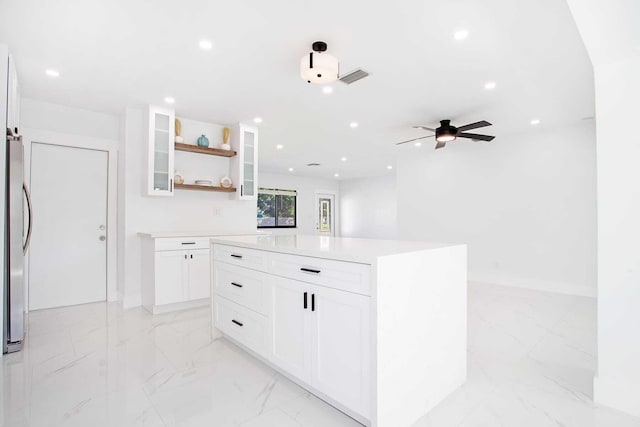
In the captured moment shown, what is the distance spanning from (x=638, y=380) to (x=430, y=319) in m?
1.12

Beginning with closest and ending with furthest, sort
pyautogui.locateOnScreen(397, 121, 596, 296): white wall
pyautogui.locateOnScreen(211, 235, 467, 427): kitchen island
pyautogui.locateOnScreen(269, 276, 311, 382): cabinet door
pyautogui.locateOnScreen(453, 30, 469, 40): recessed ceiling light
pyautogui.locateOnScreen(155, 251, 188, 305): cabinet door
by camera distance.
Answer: pyautogui.locateOnScreen(211, 235, 467, 427): kitchen island < pyautogui.locateOnScreen(269, 276, 311, 382): cabinet door < pyautogui.locateOnScreen(453, 30, 469, 40): recessed ceiling light < pyautogui.locateOnScreen(155, 251, 188, 305): cabinet door < pyautogui.locateOnScreen(397, 121, 596, 296): white wall

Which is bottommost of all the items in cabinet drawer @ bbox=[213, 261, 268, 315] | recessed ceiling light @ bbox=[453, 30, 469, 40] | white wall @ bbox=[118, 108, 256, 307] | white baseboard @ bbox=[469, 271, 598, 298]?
white baseboard @ bbox=[469, 271, 598, 298]

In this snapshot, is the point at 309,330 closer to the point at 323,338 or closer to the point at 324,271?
the point at 323,338

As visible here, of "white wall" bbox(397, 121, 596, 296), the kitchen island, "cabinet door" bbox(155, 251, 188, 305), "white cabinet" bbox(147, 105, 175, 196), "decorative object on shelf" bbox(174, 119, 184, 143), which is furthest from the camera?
"white wall" bbox(397, 121, 596, 296)

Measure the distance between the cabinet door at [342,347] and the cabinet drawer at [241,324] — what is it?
52cm

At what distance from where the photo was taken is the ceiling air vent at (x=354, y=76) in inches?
113

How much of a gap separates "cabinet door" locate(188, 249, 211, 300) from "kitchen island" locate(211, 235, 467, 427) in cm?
183

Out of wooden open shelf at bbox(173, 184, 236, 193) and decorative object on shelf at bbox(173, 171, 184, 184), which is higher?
decorative object on shelf at bbox(173, 171, 184, 184)

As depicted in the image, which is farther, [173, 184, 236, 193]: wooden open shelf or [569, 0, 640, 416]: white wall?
[173, 184, 236, 193]: wooden open shelf

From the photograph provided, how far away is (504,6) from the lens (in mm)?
2031

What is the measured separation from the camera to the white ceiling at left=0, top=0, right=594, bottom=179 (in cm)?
211

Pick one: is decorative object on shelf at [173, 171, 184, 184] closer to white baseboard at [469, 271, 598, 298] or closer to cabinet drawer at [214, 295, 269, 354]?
cabinet drawer at [214, 295, 269, 354]

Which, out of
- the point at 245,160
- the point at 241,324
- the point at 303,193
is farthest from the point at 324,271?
the point at 303,193

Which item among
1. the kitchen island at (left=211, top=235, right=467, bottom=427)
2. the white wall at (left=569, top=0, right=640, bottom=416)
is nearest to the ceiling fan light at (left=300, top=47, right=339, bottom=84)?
the kitchen island at (left=211, top=235, right=467, bottom=427)
